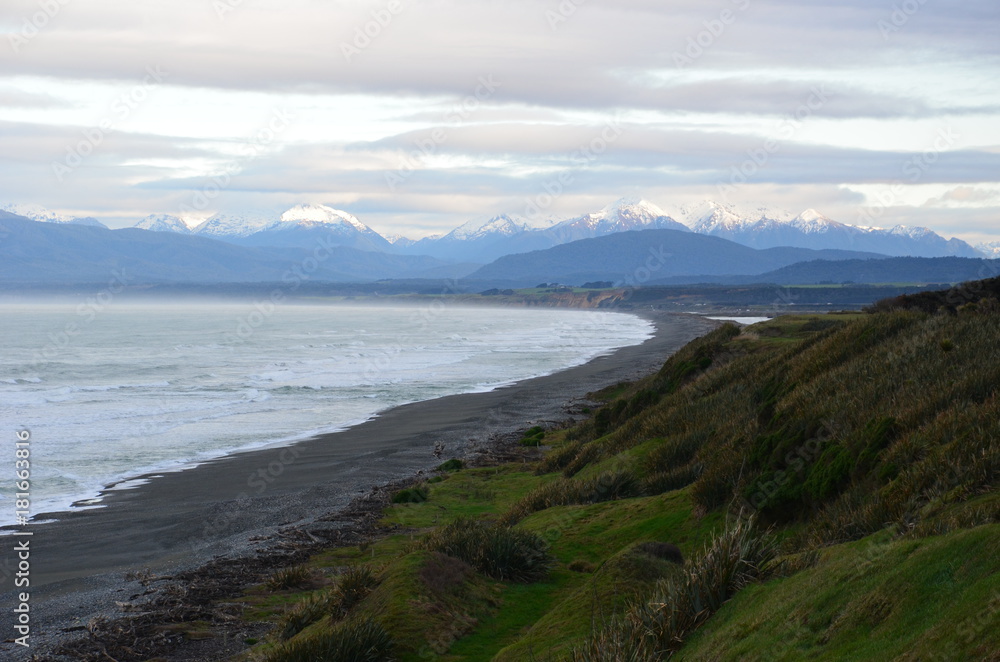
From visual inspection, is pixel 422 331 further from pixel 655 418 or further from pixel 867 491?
pixel 867 491

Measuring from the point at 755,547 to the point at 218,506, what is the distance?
15.0 m

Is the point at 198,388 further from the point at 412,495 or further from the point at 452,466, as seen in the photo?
the point at 412,495

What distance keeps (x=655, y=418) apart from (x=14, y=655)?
11.5 m

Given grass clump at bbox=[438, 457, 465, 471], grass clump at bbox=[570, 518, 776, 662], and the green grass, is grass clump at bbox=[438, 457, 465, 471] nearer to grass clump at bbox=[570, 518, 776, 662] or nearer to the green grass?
grass clump at bbox=[570, 518, 776, 662]

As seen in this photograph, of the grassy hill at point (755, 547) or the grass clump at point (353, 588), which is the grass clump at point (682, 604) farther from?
the grass clump at point (353, 588)

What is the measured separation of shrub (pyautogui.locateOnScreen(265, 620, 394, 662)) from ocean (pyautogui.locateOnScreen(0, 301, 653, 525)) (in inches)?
557

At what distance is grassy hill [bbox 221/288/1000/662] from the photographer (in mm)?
4547

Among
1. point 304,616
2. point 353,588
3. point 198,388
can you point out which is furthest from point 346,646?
point 198,388

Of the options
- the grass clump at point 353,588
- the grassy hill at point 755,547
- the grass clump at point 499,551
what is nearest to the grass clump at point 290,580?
the grassy hill at point 755,547

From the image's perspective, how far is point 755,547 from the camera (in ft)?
20.9

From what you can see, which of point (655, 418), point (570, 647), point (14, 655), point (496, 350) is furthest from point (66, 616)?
point (496, 350)

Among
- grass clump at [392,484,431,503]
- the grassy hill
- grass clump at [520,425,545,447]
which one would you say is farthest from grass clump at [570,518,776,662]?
grass clump at [520,425,545,447]

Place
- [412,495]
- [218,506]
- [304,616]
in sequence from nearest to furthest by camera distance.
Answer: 1. [304,616]
2. [412,495]
3. [218,506]

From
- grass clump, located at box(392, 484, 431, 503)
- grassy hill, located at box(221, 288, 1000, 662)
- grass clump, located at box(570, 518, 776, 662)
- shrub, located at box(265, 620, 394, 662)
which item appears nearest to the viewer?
grassy hill, located at box(221, 288, 1000, 662)
